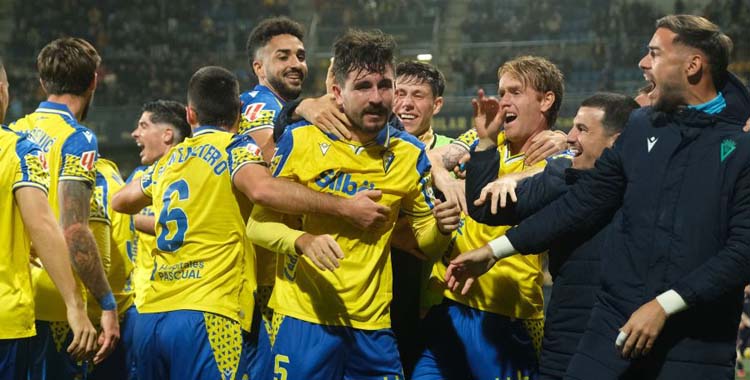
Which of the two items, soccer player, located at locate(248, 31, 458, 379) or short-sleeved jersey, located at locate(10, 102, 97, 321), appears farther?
short-sleeved jersey, located at locate(10, 102, 97, 321)

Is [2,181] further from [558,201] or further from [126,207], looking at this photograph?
[558,201]

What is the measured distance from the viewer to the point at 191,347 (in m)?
5.47

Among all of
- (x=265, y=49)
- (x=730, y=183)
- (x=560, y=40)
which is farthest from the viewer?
(x=560, y=40)

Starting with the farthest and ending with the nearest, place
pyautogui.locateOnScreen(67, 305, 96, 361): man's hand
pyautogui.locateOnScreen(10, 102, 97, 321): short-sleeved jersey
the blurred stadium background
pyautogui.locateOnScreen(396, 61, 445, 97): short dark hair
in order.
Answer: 1. the blurred stadium background
2. pyautogui.locateOnScreen(396, 61, 445, 97): short dark hair
3. pyautogui.locateOnScreen(10, 102, 97, 321): short-sleeved jersey
4. pyautogui.locateOnScreen(67, 305, 96, 361): man's hand

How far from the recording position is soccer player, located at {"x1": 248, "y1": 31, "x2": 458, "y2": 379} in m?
4.68

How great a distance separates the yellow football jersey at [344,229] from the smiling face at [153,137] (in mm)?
3168

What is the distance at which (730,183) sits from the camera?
3797 millimetres

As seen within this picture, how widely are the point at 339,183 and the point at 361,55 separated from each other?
0.60 meters

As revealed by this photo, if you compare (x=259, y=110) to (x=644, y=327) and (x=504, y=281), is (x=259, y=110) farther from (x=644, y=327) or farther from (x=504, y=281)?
(x=644, y=327)

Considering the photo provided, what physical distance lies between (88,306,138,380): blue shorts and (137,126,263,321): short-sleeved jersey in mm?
1657

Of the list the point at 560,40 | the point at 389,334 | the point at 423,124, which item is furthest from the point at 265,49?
the point at 560,40

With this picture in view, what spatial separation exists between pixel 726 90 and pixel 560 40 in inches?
700

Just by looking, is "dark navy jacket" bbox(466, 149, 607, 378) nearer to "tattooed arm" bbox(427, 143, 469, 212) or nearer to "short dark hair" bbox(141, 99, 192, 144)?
"tattooed arm" bbox(427, 143, 469, 212)

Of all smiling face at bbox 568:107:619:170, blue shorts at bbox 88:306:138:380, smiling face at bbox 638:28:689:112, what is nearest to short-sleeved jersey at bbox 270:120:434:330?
smiling face at bbox 568:107:619:170
